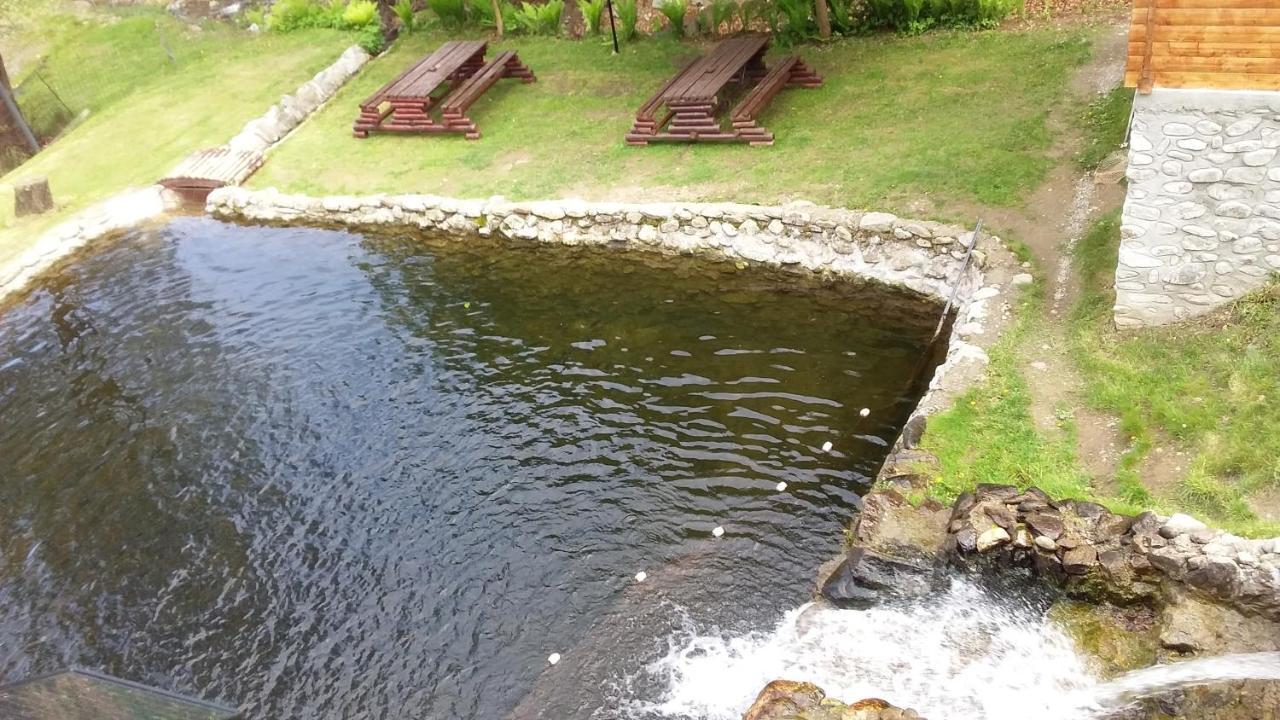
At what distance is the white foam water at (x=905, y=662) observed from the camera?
28.2 ft

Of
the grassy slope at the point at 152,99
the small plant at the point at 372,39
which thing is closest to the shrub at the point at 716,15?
the small plant at the point at 372,39

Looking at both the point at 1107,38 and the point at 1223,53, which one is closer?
the point at 1223,53

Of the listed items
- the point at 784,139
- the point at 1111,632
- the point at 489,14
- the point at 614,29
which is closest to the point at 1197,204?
the point at 1111,632

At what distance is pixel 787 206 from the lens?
52.8 ft

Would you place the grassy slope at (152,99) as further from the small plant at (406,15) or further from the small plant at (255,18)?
the small plant at (406,15)

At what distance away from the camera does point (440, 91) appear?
23.6m

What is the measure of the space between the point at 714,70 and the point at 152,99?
16.3 metres

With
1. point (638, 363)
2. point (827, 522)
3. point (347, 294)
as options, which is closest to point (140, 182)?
point (347, 294)

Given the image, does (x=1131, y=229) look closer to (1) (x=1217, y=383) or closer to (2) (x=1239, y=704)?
(1) (x=1217, y=383)

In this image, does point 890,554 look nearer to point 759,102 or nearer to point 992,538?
point 992,538

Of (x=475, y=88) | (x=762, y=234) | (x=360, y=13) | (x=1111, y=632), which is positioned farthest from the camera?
(x=360, y=13)

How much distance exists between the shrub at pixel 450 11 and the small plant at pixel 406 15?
59 cm

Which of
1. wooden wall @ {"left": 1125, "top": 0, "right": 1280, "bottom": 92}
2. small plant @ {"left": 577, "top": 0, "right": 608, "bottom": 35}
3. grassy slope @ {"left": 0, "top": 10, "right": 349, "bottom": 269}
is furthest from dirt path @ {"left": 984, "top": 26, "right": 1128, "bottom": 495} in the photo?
grassy slope @ {"left": 0, "top": 10, "right": 349, "bottom": 269}

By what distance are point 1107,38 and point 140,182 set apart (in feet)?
71.0
